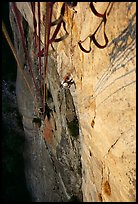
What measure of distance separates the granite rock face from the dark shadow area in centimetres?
575

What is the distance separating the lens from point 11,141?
715 inches

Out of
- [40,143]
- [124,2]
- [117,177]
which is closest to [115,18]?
[124,2]

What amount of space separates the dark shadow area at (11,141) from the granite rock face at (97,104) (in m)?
5.75

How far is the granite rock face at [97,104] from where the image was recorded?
515 cm

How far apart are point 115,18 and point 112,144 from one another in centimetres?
212

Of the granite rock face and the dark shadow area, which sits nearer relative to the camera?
the granite rock face

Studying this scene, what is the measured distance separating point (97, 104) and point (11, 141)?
1203 cm

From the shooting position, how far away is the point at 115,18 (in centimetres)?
→ 516

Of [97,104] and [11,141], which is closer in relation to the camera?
[97,104]

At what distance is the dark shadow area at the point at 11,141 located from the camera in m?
18.0

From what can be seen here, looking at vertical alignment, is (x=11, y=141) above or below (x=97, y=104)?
below

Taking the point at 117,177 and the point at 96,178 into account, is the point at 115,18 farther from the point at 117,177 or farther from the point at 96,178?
the point at 96,178

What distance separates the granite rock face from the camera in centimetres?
515

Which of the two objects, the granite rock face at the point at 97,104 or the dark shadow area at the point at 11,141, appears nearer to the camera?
the granite rock face at the point at 97,104
